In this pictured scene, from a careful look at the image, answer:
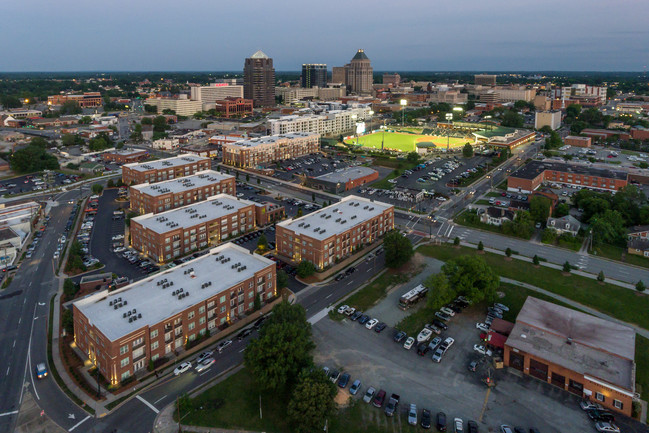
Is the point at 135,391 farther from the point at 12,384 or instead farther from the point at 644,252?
the point at 644,252

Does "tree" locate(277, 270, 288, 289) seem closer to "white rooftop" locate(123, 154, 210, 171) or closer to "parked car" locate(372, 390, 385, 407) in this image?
"parked car" locate(372, 390, 385, 407)

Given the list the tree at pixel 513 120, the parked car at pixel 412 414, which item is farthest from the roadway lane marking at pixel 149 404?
the tree at pixel 513 120

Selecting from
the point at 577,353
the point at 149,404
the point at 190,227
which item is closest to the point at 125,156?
the point at 190,227

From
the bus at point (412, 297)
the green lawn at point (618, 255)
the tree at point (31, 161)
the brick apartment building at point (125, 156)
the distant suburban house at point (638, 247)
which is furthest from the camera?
the brick apartment building at point (125, 156)

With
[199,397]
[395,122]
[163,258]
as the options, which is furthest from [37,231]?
[395,122]

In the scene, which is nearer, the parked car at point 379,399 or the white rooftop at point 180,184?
the parked car at point 379,399

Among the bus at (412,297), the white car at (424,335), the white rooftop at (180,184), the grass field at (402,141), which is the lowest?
the white car at (424,335)

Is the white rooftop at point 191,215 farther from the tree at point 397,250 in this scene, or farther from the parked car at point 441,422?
the parked car at point 441,422
